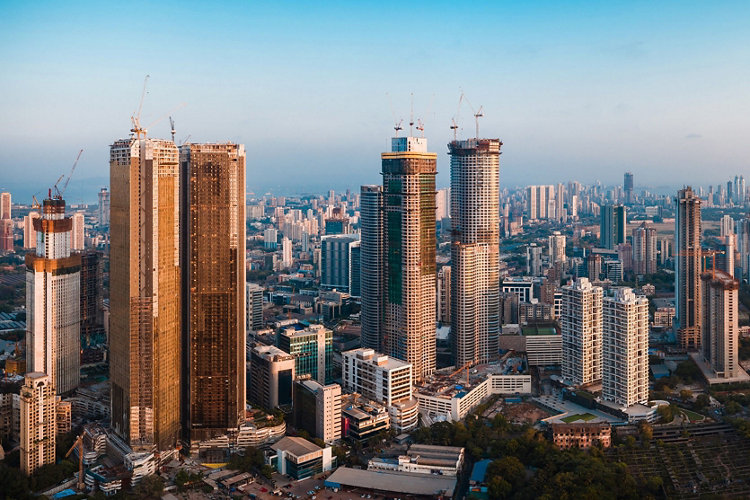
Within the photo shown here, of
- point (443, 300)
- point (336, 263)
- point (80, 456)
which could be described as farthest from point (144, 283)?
point (336, 263)

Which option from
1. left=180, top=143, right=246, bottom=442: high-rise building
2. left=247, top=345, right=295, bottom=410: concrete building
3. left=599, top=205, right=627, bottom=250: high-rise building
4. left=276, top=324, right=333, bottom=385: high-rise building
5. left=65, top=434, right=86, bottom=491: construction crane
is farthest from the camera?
left=599, top=205, right=627, bottom=250: high-rise building

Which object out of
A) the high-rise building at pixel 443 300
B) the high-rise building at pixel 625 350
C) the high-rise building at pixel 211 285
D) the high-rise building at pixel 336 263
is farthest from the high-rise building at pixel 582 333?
the high-rise building at pixel 336 263

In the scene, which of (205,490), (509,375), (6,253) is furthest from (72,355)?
(6,253)

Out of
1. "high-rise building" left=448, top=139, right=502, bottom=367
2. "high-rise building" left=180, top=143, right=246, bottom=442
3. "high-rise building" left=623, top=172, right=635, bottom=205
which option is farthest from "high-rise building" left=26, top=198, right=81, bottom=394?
"high-rise building" left=623, top=172, right=635, bottom=205

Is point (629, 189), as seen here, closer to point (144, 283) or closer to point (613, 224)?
point (613, 224)

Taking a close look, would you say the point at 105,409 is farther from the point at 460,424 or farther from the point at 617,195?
the point at 617,195

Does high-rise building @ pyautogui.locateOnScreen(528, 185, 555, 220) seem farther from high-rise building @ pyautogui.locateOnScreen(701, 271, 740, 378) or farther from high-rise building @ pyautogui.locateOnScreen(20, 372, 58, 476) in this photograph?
high-rise building @ pyautogui.locateOnScreen(20, 372, 58, 476)

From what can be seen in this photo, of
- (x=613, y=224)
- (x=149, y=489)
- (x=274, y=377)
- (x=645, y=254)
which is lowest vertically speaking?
(x=149, y=489)
